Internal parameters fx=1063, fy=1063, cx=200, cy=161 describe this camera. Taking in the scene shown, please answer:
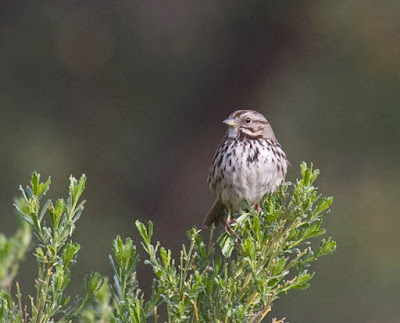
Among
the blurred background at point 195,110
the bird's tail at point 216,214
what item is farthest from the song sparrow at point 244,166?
the blurred background at point 195,110

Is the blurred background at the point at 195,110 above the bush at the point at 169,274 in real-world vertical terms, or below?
above

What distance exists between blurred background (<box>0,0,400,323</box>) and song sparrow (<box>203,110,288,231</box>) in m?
3.14

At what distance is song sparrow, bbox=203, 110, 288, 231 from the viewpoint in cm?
325

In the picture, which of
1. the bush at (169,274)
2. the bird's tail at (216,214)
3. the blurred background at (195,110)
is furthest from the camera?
the blurred background at (195,110)

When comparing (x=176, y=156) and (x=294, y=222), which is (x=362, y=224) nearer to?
(x=176, y=156)

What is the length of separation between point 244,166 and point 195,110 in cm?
479

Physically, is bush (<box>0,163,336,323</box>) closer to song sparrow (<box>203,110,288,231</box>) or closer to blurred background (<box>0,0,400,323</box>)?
song sparrow (<box>203,110,288,231</box>)

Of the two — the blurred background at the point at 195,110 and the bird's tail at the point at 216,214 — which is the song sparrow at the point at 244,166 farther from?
the blurred background at the point at 195,110

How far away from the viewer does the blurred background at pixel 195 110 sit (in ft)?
21.9

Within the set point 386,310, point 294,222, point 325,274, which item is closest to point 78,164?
point 325,274

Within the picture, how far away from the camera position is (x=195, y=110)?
26.6 feet

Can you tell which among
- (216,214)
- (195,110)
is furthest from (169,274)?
(195,110)

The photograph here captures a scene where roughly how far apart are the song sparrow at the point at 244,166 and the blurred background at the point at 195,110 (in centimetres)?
314

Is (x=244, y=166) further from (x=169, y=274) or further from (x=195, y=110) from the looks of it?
(x=195, y=110)
